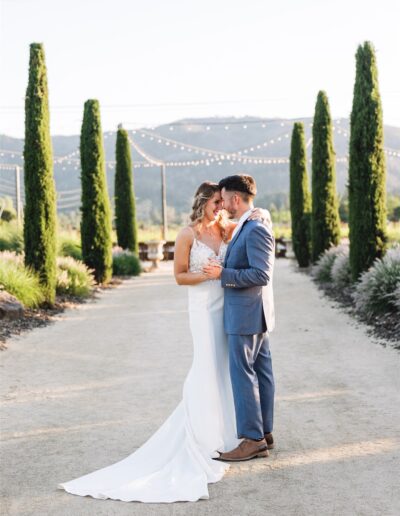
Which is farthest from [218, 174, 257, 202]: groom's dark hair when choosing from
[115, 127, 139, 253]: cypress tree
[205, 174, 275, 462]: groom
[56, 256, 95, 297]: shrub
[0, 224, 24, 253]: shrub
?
[115, 127, 139, 253]: cypress tree

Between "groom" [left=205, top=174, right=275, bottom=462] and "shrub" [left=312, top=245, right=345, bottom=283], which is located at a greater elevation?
"groom" [left=205, top=174, right=275, bottom=462]

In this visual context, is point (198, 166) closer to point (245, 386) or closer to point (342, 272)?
point (342, 272)

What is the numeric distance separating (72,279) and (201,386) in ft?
38.8

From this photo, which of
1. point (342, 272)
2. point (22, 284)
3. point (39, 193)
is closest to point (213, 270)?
point (22, 284)

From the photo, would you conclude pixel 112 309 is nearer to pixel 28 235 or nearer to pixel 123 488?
pixel 28 235

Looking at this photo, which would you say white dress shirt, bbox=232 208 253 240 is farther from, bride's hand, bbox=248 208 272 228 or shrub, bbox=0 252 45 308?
shrub, bbox=0 252 45 308

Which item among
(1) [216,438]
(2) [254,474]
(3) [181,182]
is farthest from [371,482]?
(3) [181,182]

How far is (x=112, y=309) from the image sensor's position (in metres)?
14.6

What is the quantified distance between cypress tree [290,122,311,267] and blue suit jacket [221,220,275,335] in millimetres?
20156

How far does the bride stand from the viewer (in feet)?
16.3

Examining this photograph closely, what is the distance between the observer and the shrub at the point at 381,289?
11.6 m

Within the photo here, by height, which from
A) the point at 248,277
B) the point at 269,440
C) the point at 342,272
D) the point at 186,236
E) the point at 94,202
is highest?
the point at 186,236

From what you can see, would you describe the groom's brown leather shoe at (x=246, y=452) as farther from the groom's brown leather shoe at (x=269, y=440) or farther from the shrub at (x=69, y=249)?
the shrub at (x=69, y=249)

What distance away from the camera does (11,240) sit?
69.5 ft
